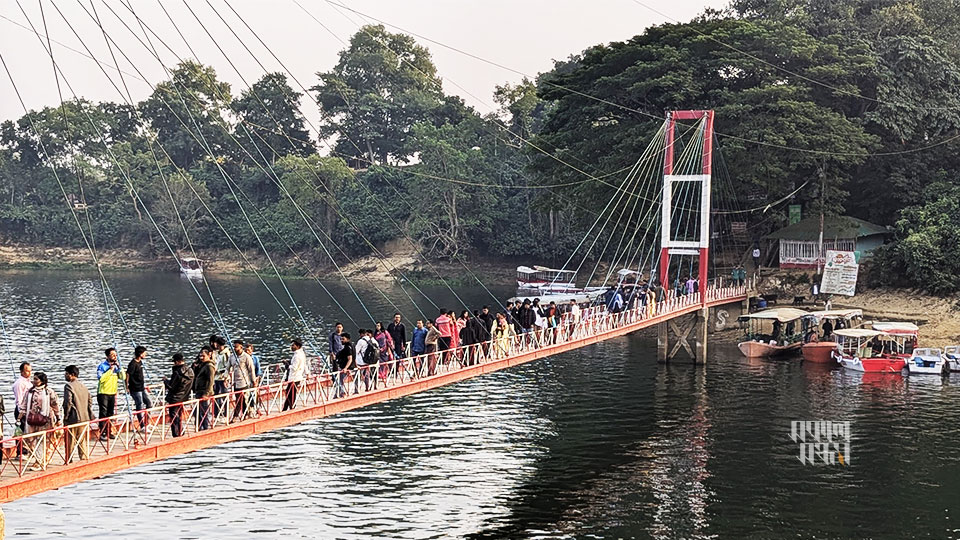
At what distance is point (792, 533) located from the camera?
1078 inches

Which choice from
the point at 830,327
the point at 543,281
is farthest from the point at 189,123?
the point at 830,327

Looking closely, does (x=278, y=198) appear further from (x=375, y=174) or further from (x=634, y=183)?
(x=634, y=183)

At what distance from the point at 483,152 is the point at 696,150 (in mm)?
47699

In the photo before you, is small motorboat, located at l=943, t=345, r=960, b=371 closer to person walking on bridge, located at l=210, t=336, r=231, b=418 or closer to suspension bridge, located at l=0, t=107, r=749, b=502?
suspension bridge, located at l=0, t=107, r=749, b=502

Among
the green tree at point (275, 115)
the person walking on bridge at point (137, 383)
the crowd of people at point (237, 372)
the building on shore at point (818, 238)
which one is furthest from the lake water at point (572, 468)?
the green tree at point (275, 115)

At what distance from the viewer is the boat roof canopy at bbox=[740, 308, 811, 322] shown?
5499 cm

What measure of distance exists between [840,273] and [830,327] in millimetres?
6540

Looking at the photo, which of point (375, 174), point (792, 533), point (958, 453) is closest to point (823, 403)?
point (958, 453)

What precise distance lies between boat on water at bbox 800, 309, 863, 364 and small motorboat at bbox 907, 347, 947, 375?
4.03m

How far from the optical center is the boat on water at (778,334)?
54562mm

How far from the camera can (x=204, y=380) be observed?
23.9 m

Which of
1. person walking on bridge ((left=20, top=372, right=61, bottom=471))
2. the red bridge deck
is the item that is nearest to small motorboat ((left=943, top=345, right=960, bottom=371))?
the red bridge deck

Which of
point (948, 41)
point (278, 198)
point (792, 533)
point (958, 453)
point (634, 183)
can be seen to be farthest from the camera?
point (278, 198)

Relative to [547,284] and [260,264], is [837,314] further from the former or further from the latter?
[260,264]
